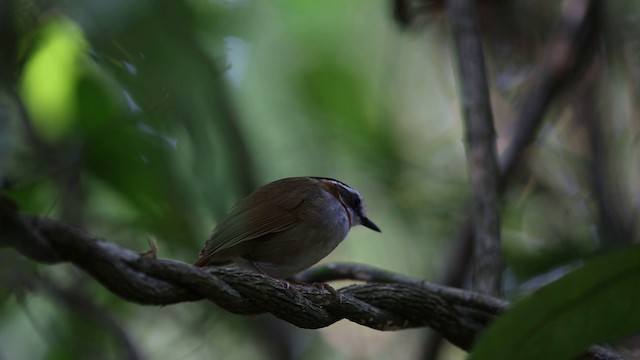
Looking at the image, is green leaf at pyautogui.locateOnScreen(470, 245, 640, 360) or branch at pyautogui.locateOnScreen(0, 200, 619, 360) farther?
branch at pyautogui.locateOnScreen(0, 200, 619, 360)

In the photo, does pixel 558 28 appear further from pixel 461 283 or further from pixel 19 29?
pixel 19 29

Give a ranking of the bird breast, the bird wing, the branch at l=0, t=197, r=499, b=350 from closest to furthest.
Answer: the branch at l=0, t=197, r=499, b=350
the bird wing
the bird breast

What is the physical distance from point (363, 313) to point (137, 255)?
0.65m

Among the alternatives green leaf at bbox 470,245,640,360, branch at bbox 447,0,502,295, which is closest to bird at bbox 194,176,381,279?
branch at bbox 447,0,502,295

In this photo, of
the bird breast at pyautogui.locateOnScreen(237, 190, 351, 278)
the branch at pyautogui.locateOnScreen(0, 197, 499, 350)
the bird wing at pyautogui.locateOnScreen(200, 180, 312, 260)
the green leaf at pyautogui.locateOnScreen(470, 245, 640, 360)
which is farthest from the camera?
the bird breast at pyautogui.locateOnScreen(237, 190, 351, 278)

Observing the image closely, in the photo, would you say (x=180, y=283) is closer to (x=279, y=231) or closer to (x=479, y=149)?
(x=279, y=231)

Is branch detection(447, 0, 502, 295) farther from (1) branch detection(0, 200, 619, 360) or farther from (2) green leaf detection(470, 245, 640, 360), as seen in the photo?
(2) green leaf detection(470, 245, 640, 360)

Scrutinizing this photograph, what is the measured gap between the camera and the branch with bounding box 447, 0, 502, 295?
3312mm

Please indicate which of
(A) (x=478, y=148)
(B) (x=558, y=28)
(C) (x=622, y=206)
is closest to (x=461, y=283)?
(C) (x=622, y=206)

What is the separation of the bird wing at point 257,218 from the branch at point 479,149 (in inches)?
26.2

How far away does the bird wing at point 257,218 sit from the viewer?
304cm

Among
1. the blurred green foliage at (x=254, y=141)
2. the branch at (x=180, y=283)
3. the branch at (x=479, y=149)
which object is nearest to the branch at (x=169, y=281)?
the branch at (x=180, y=283)

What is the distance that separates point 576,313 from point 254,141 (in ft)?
11.1

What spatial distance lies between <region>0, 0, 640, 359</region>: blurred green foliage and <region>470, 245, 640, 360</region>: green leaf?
1180 mm
